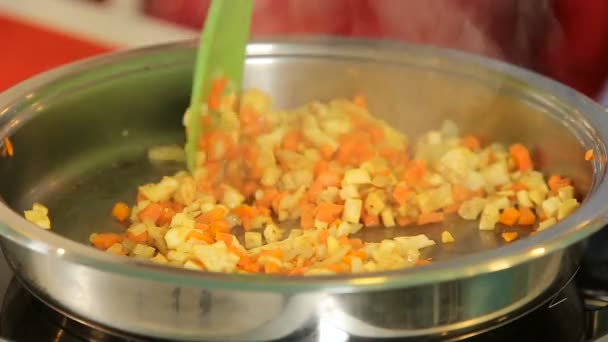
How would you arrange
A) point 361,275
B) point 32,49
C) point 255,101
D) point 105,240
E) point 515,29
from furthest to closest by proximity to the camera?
point 32,49 → point 515,29 → point 255,101 → point 105,240 → point 361,275

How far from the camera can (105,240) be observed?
904mm

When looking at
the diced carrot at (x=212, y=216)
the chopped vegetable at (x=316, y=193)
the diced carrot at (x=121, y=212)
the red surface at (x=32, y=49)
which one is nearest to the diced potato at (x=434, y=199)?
the chopped vegetable at (x=316, y=193)

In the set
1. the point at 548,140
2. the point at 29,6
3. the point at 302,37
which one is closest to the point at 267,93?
the point at 302,37

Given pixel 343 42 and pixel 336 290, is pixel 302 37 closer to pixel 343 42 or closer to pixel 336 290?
pixel 343 42

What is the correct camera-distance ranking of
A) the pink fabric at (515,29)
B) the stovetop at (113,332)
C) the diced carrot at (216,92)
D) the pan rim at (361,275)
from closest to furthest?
1. the pan rim at (361,275)
2. the stovetop at (113,332)
3. the diced carrot at (216,92)
4. the pink fabric at (515,29)

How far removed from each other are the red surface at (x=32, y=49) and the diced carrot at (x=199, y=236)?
93 cm

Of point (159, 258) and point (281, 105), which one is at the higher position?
point (281, 105)

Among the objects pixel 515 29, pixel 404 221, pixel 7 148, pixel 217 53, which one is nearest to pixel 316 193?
pixel 404 221

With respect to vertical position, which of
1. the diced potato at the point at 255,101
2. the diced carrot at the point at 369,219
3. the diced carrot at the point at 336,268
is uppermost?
the diced potato at the point at 255,101

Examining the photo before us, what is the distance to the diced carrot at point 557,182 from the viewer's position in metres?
0.98

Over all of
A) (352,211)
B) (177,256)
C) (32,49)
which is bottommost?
(177,256)

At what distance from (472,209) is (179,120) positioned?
0.42 metres

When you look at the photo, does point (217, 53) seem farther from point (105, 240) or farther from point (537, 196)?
point (537, 196)

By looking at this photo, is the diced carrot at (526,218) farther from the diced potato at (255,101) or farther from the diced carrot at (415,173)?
the diced potato at (255,101)
